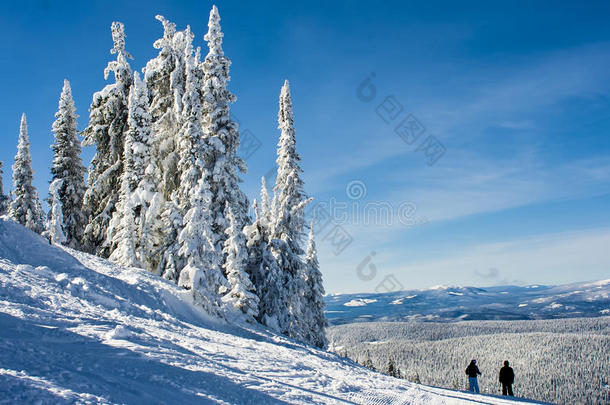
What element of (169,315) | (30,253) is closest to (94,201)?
(30,253)

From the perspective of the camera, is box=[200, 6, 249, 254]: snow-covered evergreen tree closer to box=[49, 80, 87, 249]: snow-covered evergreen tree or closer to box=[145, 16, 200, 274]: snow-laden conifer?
box=[145, 16, 200, 274]: snow-laden conifer

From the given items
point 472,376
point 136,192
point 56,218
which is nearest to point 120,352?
point 472,376

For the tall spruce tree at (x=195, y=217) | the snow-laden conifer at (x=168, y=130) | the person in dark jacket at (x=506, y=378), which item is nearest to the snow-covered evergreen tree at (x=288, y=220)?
the tall spruce tree at (x=195, y=217)

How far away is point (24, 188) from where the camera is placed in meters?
33.5

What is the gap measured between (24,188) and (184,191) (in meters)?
21.0

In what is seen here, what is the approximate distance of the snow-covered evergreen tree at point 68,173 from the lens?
2908 cm

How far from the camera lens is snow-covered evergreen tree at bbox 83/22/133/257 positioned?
2670 cm

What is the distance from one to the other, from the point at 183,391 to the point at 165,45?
25506 millimetres

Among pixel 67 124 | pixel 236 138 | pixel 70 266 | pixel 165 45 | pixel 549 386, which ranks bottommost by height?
pixel 549 386

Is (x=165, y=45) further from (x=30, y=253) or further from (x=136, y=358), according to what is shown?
(x=136, y=358)

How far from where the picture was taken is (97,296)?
1261 cm

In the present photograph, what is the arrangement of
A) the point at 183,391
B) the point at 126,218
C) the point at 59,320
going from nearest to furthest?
the point at 183,391 < the point at 59,320 < the point at 126,218

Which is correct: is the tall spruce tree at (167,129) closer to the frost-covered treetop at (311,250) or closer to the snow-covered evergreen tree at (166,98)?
the snow-covered evergreen tree at (166,98)

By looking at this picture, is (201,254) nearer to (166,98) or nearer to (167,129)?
(167,129)
